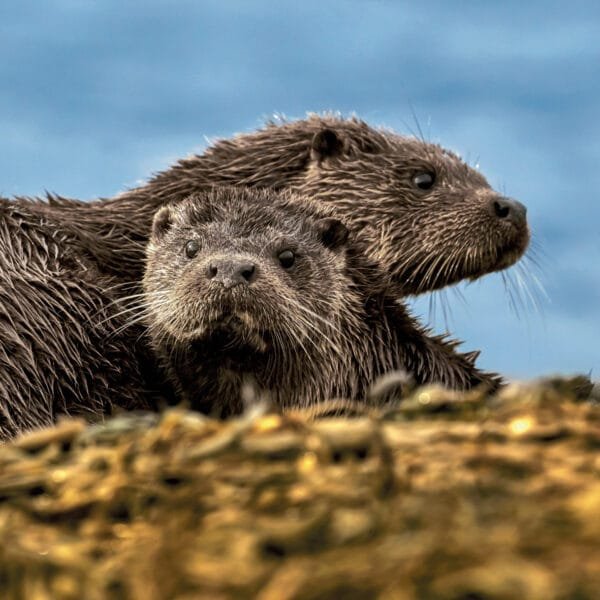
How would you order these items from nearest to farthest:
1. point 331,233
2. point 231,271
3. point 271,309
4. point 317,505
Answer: point 317,505, point 231,271, point 271,309, point 331,233

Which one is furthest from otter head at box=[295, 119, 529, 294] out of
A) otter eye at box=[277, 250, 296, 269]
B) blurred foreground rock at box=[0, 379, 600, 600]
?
blurred foreground rock at box=[0, 379, 600, 600]

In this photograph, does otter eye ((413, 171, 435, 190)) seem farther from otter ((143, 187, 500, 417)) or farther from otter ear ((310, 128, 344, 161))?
otter ((143, 187, 500, 417))

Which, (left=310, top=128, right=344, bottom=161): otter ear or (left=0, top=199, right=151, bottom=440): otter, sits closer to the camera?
(left=0, top=199, right=151, bottom=440): otter

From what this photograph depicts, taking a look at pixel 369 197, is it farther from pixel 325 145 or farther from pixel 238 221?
pixel 238 221

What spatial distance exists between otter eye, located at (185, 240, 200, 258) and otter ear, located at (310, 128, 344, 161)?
5.26 ft

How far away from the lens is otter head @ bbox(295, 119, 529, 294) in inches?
261

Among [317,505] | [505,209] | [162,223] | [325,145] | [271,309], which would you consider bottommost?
[317,505]

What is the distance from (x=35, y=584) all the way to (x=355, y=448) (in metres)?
0.62

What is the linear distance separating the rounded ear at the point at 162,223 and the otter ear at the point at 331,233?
0.80m

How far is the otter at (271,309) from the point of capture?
16.0 feet

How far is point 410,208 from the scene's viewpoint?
6.76 m

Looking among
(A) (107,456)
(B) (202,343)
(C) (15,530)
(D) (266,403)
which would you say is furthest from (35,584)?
(B) (202,343)

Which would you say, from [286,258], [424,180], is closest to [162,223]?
[286,258]

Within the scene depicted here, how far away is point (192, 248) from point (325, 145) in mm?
1727
